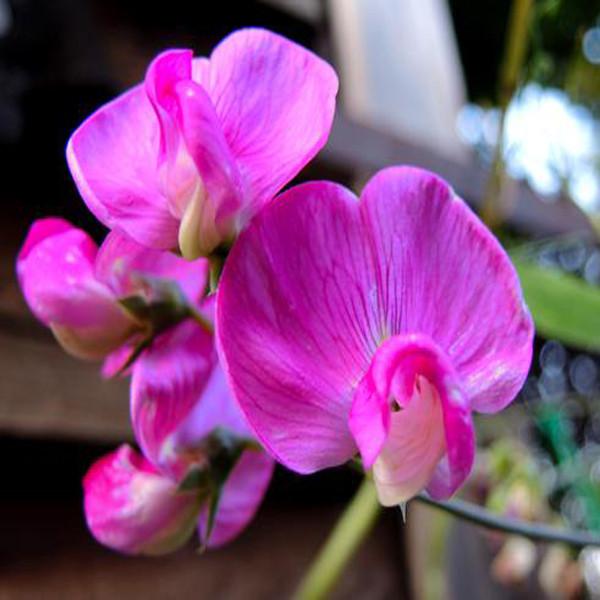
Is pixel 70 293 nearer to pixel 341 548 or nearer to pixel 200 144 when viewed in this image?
pixel 200 144

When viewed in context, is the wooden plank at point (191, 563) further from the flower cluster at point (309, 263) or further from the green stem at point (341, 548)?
the flower cluster at point (309, 263)

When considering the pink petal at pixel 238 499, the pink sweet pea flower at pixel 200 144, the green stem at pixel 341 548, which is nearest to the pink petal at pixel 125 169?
the pink sweet pea flower at pixel 200 144

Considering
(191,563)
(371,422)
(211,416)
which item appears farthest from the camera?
(191,563)

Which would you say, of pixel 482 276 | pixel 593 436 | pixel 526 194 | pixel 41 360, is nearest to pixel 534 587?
pixel 526 194

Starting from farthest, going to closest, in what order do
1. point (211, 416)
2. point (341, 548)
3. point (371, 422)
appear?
point (341, 548) → point (211, 416) → point (371, 422)

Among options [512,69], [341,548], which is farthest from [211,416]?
[512,69]

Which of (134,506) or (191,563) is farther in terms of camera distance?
(191,563)
